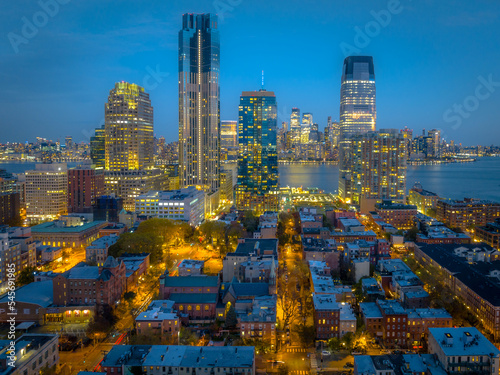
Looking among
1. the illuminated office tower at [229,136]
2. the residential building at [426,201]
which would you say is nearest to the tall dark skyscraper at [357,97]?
the residential building at [426,201]

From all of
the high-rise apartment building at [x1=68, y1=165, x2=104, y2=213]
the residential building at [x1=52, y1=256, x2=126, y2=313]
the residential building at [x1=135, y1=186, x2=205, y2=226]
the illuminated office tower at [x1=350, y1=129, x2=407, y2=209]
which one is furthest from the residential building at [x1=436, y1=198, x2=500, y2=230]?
the high-rise apartment building at [x1=68, y1=165, x2=104, y2=213]

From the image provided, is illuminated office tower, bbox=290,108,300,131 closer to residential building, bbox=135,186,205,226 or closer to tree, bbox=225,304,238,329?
residential building, bbox=135,186,205,226

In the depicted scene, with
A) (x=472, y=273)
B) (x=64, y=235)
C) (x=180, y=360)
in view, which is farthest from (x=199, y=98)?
(x=180, y=360)

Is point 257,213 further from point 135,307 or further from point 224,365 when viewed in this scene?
point 224,365

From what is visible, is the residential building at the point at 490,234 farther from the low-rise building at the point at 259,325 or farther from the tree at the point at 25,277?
the tree at the point at 25,277

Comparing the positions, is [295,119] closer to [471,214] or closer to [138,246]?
[471,214]
